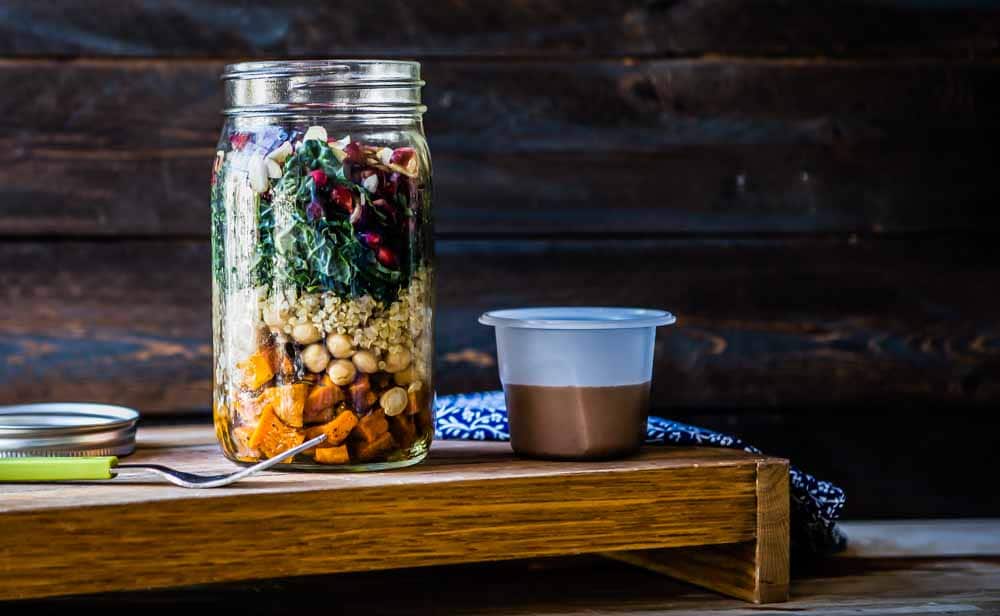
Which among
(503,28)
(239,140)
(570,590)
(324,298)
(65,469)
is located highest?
(503,28)

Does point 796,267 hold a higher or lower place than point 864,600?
higher

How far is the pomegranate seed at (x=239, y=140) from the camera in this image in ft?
2.77

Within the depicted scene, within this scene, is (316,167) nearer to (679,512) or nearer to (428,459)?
(428,459)

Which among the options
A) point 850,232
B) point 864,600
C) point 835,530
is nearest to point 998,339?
point 850,232

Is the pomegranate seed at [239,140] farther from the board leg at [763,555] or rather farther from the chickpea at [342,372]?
the board leg at [763,555]

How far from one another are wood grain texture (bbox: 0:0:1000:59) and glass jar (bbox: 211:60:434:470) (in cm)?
41

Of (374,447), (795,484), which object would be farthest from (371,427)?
(795,484)

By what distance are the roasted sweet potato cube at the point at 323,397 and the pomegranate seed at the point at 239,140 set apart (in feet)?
0.54

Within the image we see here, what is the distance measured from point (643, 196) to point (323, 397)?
57 centimetres

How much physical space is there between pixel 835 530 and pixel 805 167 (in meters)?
0.43

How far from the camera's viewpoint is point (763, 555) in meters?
0.85

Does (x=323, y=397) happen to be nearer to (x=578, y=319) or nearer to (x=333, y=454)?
(x=333, y=454)

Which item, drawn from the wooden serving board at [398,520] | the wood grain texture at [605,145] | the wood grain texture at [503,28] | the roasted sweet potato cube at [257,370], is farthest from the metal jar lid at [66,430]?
the wood grain texture at [503,28]

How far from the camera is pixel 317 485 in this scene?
771 millimetres
